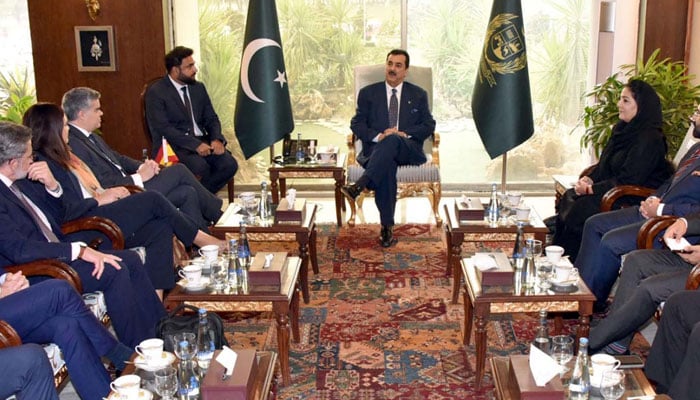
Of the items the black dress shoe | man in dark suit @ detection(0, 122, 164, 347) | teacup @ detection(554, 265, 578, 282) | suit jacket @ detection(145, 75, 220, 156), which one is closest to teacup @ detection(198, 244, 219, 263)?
man in dark suit @ detection(0, 122, 164, 347)

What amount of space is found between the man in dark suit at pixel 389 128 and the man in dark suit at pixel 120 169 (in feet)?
4.08

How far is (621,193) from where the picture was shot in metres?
5.16

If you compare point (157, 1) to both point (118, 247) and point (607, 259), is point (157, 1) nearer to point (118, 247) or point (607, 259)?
point (118, 247)

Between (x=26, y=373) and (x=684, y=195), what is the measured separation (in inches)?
137

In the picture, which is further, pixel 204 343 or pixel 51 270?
pixel 51 270

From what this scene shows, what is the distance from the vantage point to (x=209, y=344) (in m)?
3.09

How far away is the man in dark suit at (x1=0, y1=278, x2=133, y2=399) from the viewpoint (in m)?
3.33

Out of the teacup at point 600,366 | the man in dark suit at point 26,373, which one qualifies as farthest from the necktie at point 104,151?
the teacup at point 600,366

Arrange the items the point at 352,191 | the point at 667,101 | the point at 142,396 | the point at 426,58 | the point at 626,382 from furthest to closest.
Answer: the point at 426,58 < the point at 352,191 < the point at 667,101 < the point at 626,382 < the point at 142,396

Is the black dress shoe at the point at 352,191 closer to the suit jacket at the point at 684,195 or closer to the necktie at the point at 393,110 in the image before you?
the necktie at the point at 393,110

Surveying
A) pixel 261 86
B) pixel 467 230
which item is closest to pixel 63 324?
pixel 467 230

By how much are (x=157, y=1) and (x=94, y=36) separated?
2.11ft

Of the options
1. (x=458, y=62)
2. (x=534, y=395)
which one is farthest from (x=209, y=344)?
(x=458, y=62)

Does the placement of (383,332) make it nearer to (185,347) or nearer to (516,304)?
(516,304)
